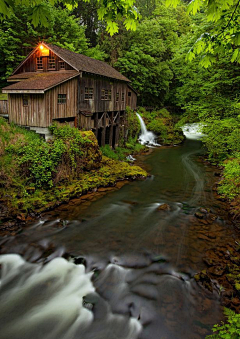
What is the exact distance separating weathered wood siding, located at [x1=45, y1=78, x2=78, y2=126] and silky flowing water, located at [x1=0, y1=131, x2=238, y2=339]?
6.58m

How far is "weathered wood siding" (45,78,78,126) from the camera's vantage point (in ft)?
47.5

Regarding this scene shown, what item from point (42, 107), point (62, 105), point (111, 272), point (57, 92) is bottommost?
point (111, 272)

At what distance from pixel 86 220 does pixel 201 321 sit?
619 cm

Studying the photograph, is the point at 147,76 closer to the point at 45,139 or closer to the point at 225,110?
the point at 225,110

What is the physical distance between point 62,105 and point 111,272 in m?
11.9

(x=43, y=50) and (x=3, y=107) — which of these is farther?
(x=43, y=50)

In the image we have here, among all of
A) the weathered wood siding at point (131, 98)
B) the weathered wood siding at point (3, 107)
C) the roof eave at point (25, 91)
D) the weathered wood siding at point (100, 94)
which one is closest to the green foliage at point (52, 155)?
the roof eave at point (25, 91)

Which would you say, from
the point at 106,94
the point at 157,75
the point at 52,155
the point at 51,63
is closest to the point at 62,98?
the point at 51,63

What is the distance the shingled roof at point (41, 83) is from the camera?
45.4 feet

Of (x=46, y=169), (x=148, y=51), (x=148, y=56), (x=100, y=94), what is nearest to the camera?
(x=46, y=169)

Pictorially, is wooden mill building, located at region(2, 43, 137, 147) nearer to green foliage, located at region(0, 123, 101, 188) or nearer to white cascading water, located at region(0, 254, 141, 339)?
green foliage, located at region(0, 123, 101, 188)

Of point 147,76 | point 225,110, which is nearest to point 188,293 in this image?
point 225,110

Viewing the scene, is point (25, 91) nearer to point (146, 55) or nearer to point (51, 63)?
point (51, 63)

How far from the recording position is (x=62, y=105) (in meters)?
15.4
